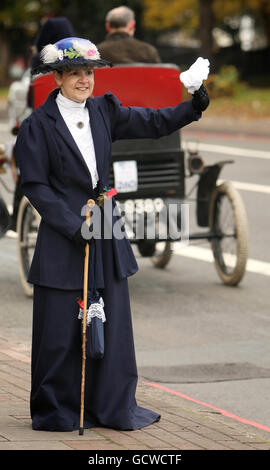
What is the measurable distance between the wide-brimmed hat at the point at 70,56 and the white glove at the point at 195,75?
42cm

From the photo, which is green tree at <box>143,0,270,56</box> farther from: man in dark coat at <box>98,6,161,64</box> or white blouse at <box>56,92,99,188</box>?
white blouse at <box>56,92,99,188</box>

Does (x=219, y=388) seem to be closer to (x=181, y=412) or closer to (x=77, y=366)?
(x=181, y=412)

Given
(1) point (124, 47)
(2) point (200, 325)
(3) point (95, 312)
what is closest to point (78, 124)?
(3) point (95, 312)

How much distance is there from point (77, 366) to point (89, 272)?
18.1 inches

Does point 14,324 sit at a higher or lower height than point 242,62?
lower

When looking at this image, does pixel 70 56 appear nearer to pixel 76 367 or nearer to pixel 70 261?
pixel 70 261

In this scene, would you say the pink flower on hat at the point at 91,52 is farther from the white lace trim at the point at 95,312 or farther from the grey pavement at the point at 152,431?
the grey pavement at the point at 152,431

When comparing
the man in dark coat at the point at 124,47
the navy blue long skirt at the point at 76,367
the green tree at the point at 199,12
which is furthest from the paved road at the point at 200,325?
the green tree at the point at 199,12

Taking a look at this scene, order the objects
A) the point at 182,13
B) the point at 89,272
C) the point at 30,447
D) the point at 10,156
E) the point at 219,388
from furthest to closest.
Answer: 1. the point at 182,13
2. the point at 10,156
3. the point at 219,388
4. the point at 89,272
5. the point at 30,447

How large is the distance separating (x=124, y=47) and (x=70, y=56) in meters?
4.62

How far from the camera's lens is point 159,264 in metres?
11.0

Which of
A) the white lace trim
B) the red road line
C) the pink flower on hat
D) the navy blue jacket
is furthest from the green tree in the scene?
the white lace trim

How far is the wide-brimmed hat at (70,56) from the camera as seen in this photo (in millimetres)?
5555

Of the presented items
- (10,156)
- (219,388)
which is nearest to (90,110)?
(219,388)
